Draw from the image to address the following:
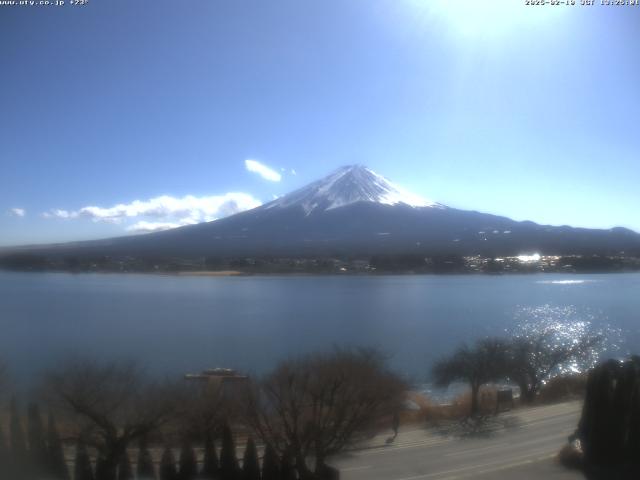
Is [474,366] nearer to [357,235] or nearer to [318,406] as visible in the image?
[318,406]

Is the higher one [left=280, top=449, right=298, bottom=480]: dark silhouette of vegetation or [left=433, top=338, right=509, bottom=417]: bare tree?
[left=433, top=338, right=509, bottom=417]: bare tree

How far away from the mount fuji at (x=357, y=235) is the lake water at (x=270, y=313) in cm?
90

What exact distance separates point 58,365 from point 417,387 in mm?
3016

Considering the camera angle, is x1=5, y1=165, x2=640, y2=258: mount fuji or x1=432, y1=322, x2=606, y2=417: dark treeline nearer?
x1=432, y1=322, x2=606, y2=417: dark treeline

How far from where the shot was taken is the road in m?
3.70

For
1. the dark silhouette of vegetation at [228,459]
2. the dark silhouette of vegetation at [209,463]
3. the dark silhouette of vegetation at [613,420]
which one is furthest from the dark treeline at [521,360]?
the dark silhouette of vegetation at [209,463]

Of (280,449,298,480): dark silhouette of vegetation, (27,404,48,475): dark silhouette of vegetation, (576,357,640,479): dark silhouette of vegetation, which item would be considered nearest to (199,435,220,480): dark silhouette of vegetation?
(280,449,298,480): dark silhouette of vegetation

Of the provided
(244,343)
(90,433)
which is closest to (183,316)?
(244,343)

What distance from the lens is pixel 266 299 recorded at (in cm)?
805

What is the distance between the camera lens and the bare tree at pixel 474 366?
5.33 meters

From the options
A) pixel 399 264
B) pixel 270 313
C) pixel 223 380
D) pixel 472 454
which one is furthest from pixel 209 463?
pixel 399 264

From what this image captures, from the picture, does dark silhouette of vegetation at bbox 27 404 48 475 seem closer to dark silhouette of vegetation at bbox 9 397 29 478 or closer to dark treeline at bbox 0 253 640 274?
dark silhouette of vegetation at bbox 9 397 29 478

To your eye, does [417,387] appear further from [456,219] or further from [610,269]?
[456,219]

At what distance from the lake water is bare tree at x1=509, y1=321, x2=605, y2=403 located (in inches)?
14.3
